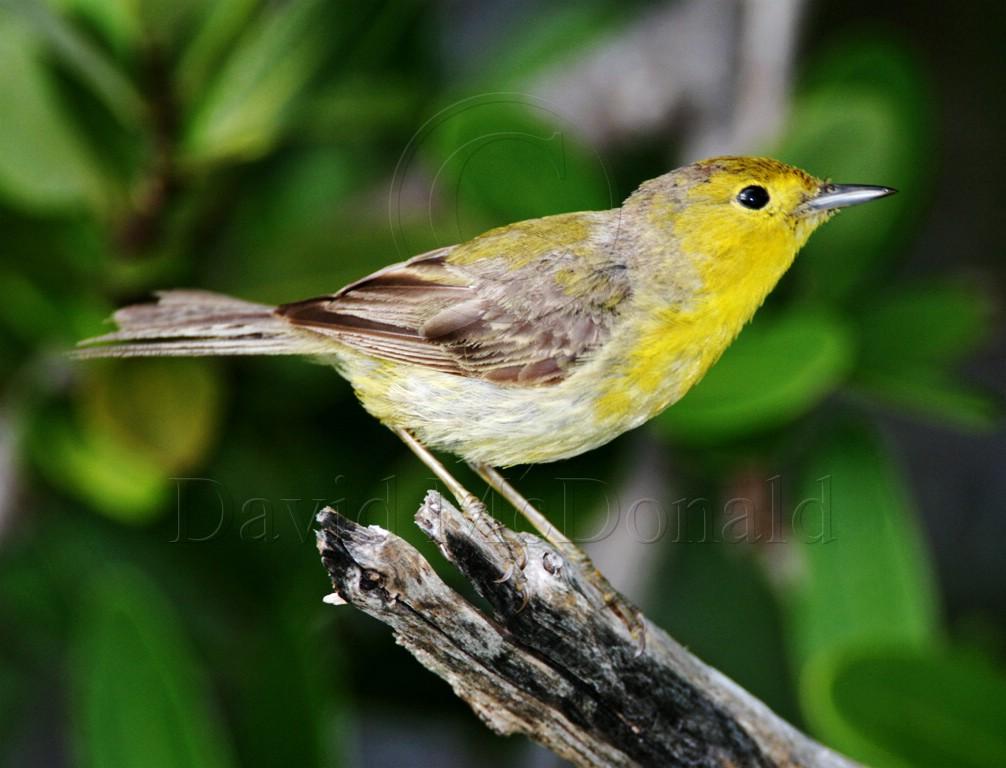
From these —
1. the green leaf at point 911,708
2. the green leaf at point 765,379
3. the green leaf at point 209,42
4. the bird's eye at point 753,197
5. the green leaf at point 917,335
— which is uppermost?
the green leaf at point 209,42

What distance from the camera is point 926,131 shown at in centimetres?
437

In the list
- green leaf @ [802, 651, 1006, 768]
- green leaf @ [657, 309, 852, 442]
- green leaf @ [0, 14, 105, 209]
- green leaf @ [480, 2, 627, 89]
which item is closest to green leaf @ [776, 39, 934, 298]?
green leaf @ [657, 309, 852, 442]

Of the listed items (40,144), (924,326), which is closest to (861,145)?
(924,326)

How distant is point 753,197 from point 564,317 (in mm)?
442

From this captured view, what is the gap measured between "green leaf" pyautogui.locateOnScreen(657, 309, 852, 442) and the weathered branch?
2.81 ft

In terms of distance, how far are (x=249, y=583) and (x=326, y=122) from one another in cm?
148

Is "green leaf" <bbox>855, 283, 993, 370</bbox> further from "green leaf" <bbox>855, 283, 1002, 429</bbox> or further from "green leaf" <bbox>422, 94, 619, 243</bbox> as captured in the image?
"green leaf" <bbox>422, 94, 619, 243</bbox>

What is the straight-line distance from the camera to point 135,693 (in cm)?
333

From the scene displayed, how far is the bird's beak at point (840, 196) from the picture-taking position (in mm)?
2535

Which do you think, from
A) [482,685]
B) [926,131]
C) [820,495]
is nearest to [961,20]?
[926,131]

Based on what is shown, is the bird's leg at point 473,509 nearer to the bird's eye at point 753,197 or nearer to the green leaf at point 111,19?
the bird's eye at point 753,197

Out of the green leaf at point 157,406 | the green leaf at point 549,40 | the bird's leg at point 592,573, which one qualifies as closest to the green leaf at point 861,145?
the green leaf at point 549,40

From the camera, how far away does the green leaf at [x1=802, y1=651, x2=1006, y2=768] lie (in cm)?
308

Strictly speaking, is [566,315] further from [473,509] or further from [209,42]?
[209,42]
